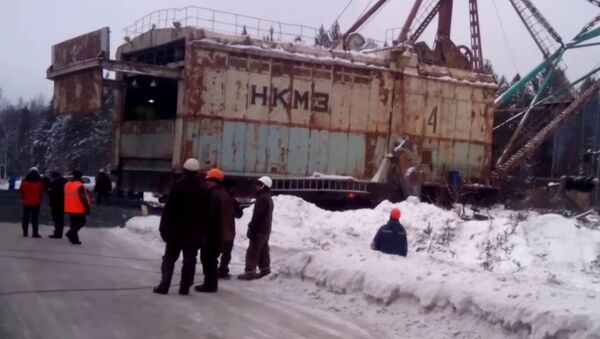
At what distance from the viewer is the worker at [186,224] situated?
34.5 feet

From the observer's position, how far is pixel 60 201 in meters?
16.8

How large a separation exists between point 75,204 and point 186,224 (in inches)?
244

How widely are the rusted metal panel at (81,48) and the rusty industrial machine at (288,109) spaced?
0.05 meters

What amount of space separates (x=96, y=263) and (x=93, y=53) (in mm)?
11719

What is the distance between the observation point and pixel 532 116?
129 feet

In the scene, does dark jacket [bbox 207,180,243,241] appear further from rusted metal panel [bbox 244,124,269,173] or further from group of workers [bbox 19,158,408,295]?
rusted metal panel [bbox 244,124,269,173]

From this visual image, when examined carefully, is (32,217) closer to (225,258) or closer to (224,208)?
(225,258)

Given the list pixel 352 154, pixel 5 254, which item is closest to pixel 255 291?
pixel 5 254

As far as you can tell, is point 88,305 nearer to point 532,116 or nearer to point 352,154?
point 352,154

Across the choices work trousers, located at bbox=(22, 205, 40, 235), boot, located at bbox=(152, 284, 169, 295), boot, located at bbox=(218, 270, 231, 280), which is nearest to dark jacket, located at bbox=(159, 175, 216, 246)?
boot, located at bbox=(152, 284, 169, 295)

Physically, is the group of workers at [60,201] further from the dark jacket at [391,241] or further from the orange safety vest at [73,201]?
the dark jacket at [391,241]

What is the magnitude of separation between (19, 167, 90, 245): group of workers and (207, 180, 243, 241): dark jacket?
4.51m

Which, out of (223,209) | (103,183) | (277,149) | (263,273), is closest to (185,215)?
(223,209)

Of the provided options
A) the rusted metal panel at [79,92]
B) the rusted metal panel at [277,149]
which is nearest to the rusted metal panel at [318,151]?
the rusted metal panel at [277,149]
